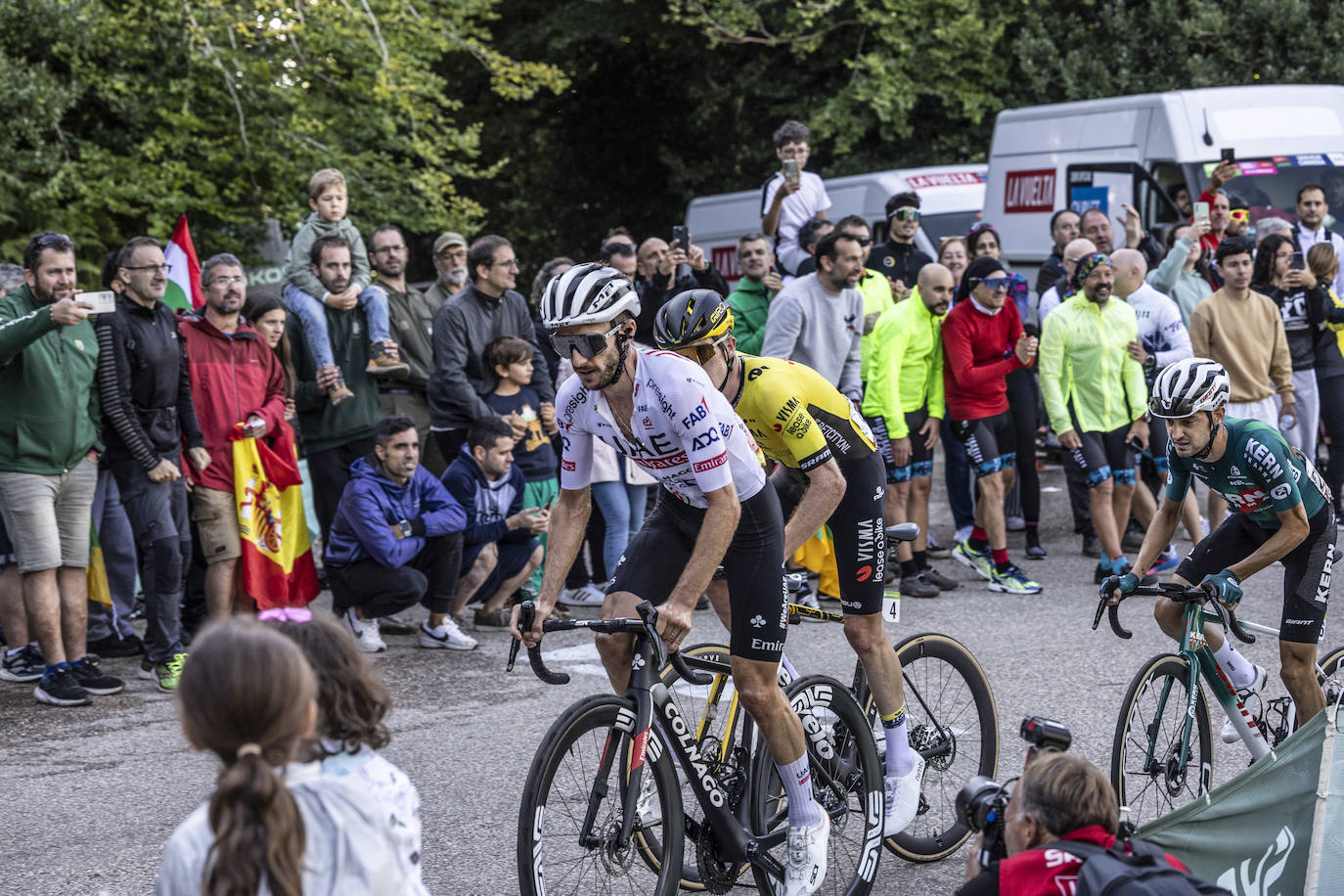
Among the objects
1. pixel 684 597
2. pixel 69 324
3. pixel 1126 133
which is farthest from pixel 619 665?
pixel 1126 133

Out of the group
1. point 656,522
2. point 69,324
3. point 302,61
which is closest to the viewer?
point 656,522

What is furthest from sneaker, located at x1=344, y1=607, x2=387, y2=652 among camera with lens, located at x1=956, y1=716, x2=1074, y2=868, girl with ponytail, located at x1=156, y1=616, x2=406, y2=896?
girl with ponytail, located at x1=156, y1=616, x2=406, y2=896

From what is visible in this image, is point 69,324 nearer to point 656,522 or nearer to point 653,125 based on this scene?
point 656,522

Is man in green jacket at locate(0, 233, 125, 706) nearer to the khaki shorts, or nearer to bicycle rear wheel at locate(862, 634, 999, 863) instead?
the khaki shorts

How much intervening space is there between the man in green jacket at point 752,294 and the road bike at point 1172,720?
5330mm

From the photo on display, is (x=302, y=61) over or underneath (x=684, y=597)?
over

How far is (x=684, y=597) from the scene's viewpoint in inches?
165

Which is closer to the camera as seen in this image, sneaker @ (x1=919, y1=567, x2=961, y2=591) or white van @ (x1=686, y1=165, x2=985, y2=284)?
sneaker @ (x1=919, y1=567, x2=961, y2=591)

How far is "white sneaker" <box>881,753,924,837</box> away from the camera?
16.8ft

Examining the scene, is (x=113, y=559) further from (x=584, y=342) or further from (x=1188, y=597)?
(x=1188, y=597)

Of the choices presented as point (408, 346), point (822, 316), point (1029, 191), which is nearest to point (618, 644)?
point (822, 316)

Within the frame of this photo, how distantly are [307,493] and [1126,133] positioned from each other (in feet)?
28.6

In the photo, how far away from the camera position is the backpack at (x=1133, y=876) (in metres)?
2.83

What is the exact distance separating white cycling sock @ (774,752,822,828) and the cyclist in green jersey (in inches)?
55.0
